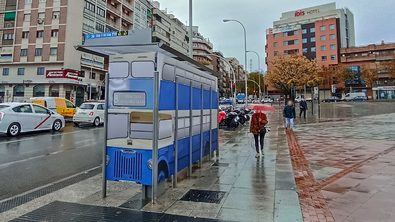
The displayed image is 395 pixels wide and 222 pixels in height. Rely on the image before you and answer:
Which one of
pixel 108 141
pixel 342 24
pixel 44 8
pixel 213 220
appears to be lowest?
pixel 213 220

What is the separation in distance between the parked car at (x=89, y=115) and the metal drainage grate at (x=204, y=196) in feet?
49.7

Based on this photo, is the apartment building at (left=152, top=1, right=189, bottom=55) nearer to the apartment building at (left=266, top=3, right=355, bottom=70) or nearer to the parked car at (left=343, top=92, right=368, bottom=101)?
the apartment building at (left=266, top=3, right=355, bottom=70)

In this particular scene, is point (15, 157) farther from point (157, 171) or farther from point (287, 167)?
point (287, 167)

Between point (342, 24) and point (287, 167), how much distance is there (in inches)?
3433

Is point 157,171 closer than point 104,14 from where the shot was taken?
Yes

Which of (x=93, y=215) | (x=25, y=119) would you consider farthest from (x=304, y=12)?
(x=93, y=215)

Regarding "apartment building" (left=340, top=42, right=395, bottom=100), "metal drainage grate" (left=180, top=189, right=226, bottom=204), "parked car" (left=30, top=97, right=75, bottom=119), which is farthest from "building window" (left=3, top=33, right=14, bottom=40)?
"apartment building" (left=340, top=42, right=395, bottom=100)

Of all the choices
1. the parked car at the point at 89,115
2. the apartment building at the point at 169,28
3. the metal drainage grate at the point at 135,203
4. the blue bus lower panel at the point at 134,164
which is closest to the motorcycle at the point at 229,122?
the parked car at the point at 89,115

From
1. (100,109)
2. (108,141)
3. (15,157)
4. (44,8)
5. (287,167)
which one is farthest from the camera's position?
(44,8)

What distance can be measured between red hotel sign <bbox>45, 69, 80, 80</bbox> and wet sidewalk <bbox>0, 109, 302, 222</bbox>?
37.8 meters

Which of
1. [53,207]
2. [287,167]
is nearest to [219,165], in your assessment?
[287,167]

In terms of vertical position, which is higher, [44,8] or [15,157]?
[44,8]

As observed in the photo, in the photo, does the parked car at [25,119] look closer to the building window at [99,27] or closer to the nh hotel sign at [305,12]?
the building window at [99,27]

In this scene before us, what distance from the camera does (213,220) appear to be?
14.2ft
